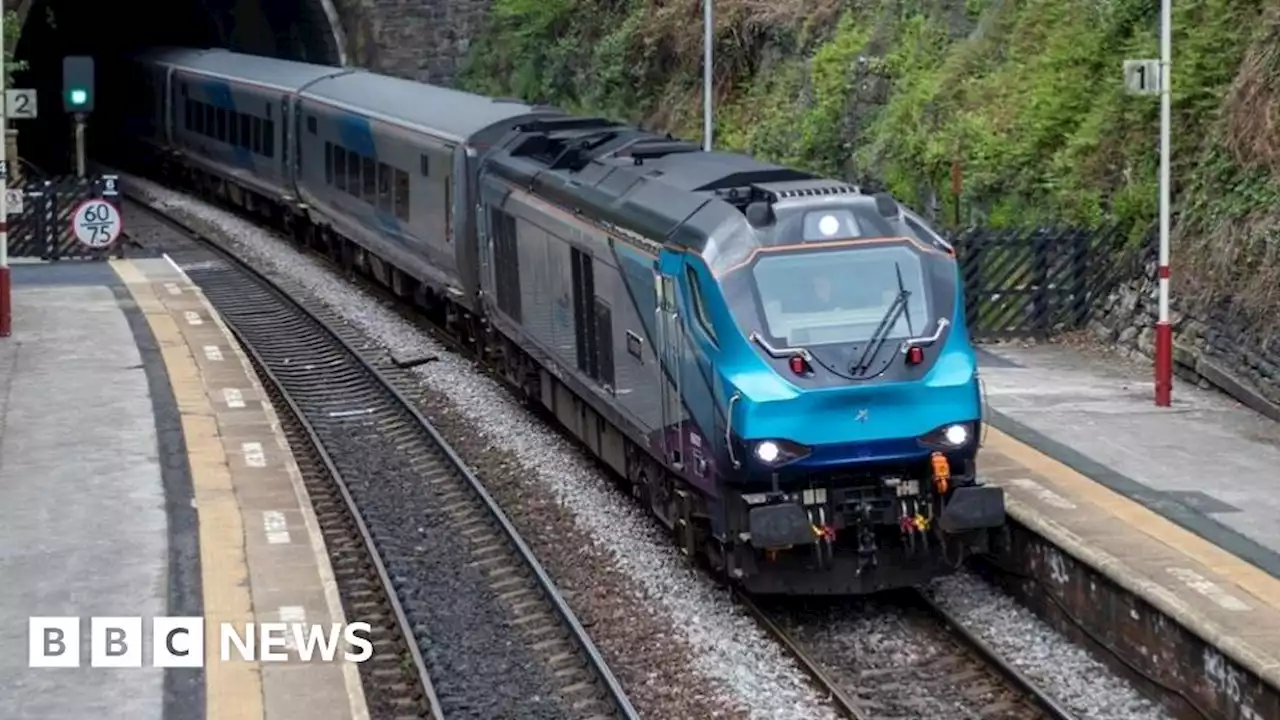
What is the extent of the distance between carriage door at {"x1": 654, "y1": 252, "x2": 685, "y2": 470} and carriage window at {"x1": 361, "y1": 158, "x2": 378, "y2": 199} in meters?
12.8

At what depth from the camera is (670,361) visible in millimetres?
13156

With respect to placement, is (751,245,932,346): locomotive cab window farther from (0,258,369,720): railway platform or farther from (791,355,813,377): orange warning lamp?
(0,258,369,720): railway platform

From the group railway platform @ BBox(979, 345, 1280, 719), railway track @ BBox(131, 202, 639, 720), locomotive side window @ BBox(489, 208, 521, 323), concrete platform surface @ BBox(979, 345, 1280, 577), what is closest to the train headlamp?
railway track @ BBox(131, 202, 639, 720)

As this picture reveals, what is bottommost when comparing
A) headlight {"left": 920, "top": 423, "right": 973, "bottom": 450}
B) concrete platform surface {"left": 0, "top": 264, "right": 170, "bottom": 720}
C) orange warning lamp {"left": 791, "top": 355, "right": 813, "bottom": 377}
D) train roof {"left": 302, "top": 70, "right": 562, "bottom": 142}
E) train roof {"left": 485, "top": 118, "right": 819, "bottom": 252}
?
concrete platform surface {"left": 0, "top": 264, "right": 170, "bottom": 720}

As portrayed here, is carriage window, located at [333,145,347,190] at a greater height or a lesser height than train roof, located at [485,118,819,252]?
lesser

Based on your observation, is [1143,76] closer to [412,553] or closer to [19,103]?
[412,553]

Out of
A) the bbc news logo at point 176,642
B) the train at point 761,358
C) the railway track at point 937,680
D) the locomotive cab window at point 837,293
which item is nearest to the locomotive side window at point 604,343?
the train at point 761,358

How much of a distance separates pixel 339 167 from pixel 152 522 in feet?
46.0

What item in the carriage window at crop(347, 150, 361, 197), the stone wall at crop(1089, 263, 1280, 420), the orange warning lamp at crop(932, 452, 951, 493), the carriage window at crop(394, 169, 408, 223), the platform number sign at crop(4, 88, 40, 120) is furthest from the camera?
the carriage window at crop(347, 150, 361, 197)

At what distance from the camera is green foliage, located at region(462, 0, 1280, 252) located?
20.0 metres

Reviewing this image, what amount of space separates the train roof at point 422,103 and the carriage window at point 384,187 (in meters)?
0.66

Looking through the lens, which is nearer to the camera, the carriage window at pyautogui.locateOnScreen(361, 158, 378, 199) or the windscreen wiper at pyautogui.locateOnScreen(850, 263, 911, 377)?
the windscreen wiper at pyautogui.locateOnScreen(850, 263, 911, 377)

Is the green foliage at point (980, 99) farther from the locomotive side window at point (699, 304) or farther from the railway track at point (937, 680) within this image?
the locomotive side window at point (699, 304)

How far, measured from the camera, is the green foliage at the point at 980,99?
1997cm
